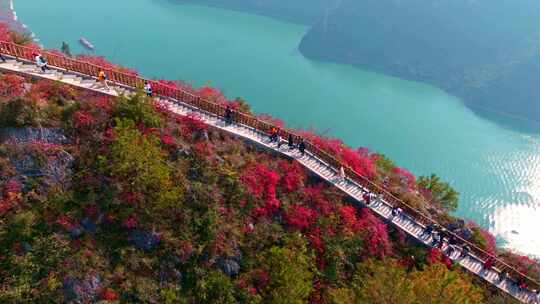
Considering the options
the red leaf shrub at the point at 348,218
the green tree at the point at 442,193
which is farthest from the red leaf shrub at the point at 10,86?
the green tree at the point at 442,193

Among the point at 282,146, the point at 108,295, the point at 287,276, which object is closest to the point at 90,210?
the point at 108,295

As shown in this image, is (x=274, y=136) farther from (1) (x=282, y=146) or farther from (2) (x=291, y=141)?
(2) (x=291, y=141)

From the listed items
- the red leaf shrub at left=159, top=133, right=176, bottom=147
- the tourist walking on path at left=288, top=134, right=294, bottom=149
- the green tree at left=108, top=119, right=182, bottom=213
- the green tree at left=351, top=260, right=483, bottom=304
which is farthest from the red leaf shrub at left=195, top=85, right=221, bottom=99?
the green tree at left=351, top=260, right=483, bottom=304

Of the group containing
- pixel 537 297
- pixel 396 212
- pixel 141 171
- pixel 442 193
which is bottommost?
pixel 442 193

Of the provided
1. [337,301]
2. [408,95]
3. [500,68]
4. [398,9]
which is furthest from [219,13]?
[337,301]

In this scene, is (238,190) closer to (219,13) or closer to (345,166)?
(345,166)

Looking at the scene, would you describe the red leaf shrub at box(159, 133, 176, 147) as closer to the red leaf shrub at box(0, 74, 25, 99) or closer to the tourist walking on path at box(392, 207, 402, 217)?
the red leaf shrub at box(0, 74, 25, 99)
